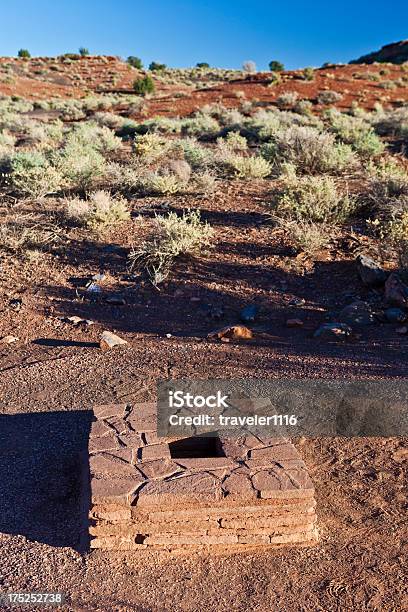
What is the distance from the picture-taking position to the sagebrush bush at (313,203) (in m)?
10.5

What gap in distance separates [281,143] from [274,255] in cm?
567

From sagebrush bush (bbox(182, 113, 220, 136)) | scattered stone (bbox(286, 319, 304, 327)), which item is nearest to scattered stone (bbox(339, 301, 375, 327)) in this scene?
scattered stone (bbox(286, 319, 304, 327))

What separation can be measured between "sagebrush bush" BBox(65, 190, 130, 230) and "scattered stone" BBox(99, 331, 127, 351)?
3.58 metres

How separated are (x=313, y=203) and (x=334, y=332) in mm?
3964

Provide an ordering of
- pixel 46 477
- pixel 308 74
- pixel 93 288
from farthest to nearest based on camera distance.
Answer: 1. pixel 308 74
2. pixel 93 288
3. pixel 46 477

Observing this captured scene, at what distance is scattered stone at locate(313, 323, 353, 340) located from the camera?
7118 mm

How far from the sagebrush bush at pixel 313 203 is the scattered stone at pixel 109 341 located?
4.18m

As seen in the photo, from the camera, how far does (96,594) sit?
352 cm

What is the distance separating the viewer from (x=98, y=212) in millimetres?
10617

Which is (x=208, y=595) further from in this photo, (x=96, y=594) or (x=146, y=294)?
(x=146, y=294)

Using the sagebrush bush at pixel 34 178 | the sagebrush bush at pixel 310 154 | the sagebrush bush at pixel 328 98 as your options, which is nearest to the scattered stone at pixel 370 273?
the sagebrush bush at pixel 310 154

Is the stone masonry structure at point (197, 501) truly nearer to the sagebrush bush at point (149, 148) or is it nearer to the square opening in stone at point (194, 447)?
the square opening in stone at point (194, 447)

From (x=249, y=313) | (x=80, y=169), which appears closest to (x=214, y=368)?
(x=249, y=313)

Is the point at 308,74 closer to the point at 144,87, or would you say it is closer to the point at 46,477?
the point at 144,87
